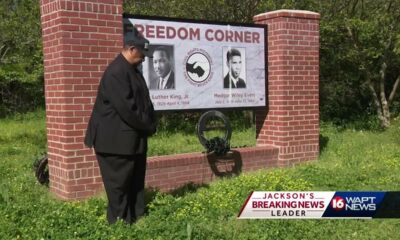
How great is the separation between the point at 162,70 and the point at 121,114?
2292mm

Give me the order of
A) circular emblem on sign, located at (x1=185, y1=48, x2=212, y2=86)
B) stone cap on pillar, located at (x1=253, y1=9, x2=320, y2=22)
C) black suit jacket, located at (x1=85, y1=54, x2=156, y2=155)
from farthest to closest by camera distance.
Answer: stone cap on pillar, located at (x1=253, y1=9, x2=320, y2=22) < circular emblem on sign, located at (x1=185, y1=48, x2=212, y2=86) < black suit jacket, located at (x1=85, y1=54, x2=156, y2=155)

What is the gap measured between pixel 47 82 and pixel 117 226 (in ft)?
7.69

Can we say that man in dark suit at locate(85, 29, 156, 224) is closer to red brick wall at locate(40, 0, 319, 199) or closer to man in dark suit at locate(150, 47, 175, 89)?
red brick wall at locate(40, 0, 319, 199)

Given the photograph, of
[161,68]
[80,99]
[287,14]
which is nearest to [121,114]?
[80,99]

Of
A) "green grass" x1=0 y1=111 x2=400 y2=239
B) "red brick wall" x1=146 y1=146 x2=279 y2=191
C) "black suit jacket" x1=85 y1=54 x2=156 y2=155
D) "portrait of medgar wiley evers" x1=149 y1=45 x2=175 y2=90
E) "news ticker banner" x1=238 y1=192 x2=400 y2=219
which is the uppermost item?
"portrait of medgar wiley evers" x1=149 y1=45 x2=175 y2=90

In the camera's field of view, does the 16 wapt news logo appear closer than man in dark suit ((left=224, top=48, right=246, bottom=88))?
Yes

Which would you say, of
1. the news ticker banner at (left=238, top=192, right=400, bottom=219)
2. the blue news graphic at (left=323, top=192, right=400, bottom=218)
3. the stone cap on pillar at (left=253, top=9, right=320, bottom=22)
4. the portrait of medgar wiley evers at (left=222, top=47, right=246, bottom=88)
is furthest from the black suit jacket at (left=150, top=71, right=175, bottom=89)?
the blue news graphic at (left=323, top=192, right=400, bottom=218)

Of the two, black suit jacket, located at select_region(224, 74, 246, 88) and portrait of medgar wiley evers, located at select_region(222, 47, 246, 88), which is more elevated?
portrait of medgar wiley evers, located at select_region(222, 47, 246, 88)

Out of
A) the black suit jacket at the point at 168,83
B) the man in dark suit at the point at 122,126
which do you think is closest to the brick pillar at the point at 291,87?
the black suit jacket at the point at 168,83

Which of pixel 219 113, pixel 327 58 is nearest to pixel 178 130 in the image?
pixel 327 58

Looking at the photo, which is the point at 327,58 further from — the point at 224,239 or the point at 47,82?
the point at 224,239

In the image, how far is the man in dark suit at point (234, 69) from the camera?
7.61 metres

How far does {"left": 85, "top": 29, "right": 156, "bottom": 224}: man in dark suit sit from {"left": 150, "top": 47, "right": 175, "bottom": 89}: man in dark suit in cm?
172

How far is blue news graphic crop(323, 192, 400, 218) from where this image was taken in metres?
3.30
